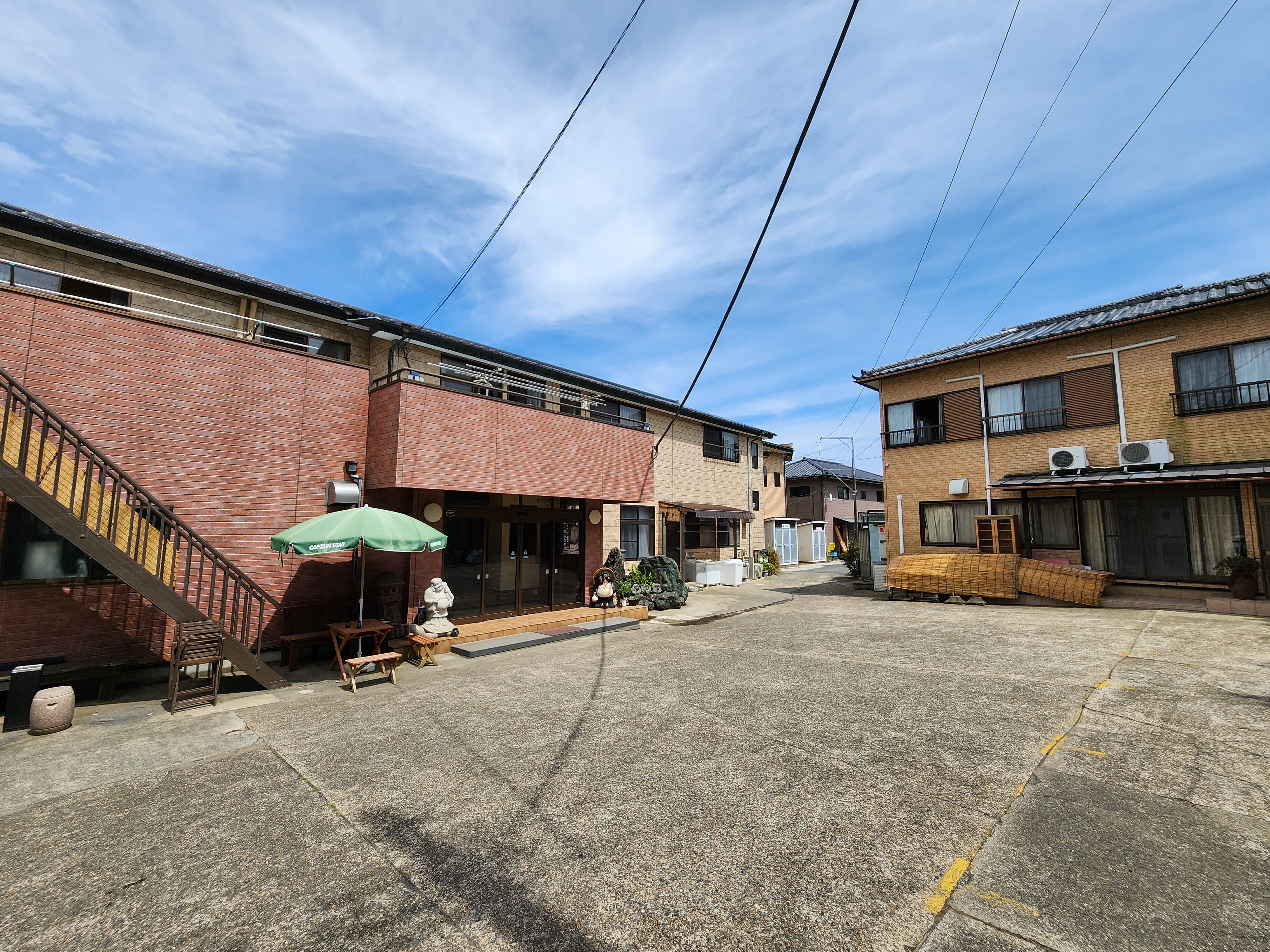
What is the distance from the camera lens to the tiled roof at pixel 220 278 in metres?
7.98

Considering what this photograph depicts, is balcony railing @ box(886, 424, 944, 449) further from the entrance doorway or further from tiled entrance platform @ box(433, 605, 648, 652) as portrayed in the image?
the entrance doorway

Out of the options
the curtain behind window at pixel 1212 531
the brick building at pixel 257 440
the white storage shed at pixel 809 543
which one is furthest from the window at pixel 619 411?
the white storage shed at pixel 809 543

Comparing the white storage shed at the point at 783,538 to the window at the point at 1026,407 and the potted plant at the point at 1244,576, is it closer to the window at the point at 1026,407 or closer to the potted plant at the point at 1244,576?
the window at the point at 1026,407

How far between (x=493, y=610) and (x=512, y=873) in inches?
349

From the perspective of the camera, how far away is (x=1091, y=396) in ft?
46.9

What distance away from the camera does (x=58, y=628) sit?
723cm

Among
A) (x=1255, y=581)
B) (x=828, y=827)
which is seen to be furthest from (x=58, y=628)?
(x=1255, y=581)

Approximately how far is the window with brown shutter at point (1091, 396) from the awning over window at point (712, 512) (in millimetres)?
10878

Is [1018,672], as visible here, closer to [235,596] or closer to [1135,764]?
[1135,764]

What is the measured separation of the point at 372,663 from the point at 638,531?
11.3m

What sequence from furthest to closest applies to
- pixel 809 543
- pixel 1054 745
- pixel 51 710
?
pixel 809 543, pixel 51 710, pixel 1054 745

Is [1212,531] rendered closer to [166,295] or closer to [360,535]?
[360,535]

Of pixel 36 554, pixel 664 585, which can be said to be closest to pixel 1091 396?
pixel 664 585

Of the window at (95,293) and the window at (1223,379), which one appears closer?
the window at (95,293)
